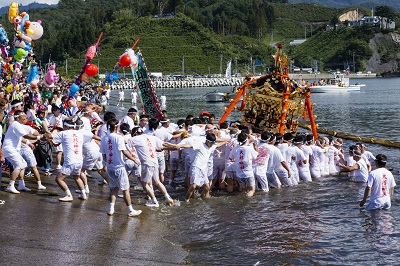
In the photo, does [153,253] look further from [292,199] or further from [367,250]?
[292,199]

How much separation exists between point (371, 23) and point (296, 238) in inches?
6853

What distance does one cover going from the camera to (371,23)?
172 m

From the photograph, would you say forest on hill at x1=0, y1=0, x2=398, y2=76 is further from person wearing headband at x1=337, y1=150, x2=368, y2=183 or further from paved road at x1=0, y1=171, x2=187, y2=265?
paved road at x1=0, y1=171, x2=187, y2=265

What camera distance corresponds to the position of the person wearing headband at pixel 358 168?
557 inches

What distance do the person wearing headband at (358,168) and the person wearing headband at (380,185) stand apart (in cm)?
314

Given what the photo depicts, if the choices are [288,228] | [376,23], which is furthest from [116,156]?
[376,23]

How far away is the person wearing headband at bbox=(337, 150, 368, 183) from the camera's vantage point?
46.4 feet

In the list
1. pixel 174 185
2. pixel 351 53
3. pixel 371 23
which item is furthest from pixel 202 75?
pixel 174 185

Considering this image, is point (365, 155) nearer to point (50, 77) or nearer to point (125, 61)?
point (125, 61)

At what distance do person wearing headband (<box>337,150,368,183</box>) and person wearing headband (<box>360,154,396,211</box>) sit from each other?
3.14 m

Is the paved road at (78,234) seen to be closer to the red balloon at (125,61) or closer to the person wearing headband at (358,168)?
the person wearing headband at (358,168)

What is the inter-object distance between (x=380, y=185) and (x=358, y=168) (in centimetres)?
397

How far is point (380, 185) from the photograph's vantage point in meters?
10.6

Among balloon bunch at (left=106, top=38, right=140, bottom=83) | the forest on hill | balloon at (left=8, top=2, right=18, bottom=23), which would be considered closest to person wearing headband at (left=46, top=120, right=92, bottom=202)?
balloon bunch at (left=106, top=38, right=140, bottom=83)
